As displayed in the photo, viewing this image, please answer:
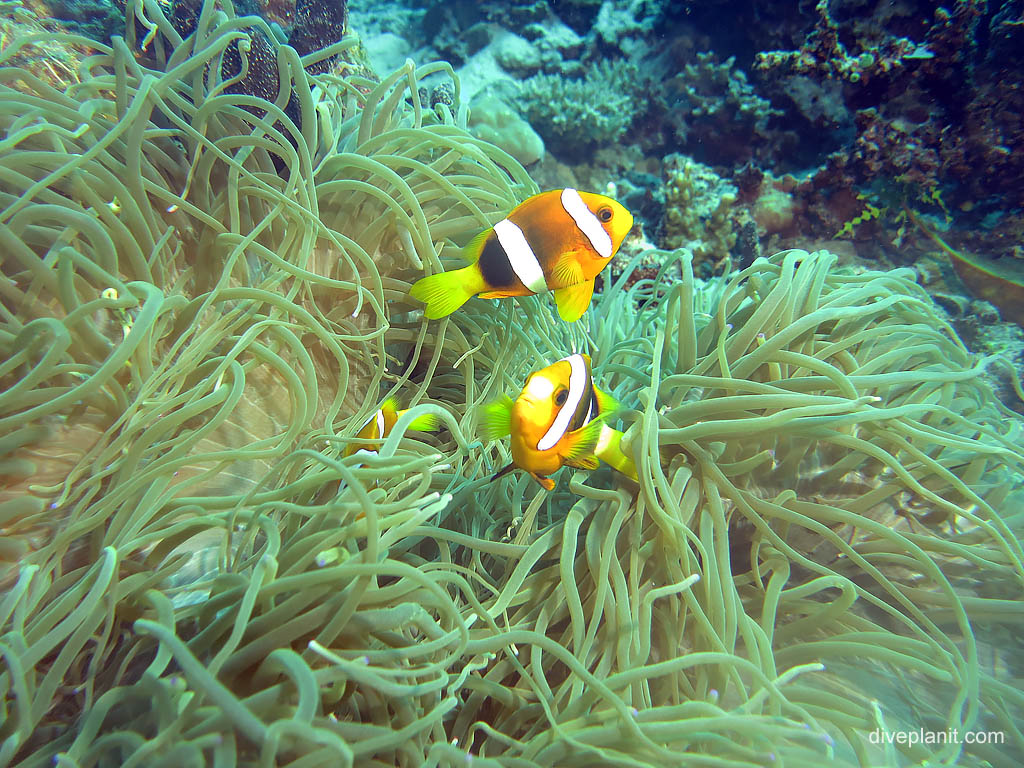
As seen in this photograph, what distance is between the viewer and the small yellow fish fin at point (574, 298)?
4.92 ft

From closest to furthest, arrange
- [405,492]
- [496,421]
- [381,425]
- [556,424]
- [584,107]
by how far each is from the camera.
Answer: [556,424] < [496,421] < [405,492] < [381,425] < [584,107]

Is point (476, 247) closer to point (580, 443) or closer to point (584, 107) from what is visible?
point (580, 443)

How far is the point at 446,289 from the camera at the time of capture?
137 cm

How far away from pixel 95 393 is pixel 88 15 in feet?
8.29

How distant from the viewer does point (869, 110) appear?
3.37 metres

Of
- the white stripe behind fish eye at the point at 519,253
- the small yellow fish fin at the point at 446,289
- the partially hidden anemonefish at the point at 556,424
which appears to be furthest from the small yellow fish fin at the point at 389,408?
the white stripe behind fish eye at the point at 519,253

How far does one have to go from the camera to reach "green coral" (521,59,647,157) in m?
5.03

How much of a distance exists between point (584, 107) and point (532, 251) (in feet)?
14.4

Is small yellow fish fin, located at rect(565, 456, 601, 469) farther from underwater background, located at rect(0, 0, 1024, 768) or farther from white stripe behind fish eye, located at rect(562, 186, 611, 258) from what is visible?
white stripe behind fish eye, located at rect(562, 186, 611, 258)

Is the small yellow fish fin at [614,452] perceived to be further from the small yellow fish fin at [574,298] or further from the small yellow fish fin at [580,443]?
the small yellow fish fin at [574,298]

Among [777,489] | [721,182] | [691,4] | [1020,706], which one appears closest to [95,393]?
[777,489]

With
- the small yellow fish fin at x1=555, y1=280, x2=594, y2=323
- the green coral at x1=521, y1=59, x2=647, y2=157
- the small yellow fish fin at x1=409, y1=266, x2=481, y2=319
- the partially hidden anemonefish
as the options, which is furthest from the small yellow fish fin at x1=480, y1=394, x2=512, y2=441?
the green coral at x1=521, y1=59, x2=647, y2=157

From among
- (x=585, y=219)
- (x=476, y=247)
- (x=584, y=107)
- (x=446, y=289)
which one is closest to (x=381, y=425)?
(x=446, y=289)

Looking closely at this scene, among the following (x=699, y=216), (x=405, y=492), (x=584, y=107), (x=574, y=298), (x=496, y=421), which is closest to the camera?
(x=496, y=421)
